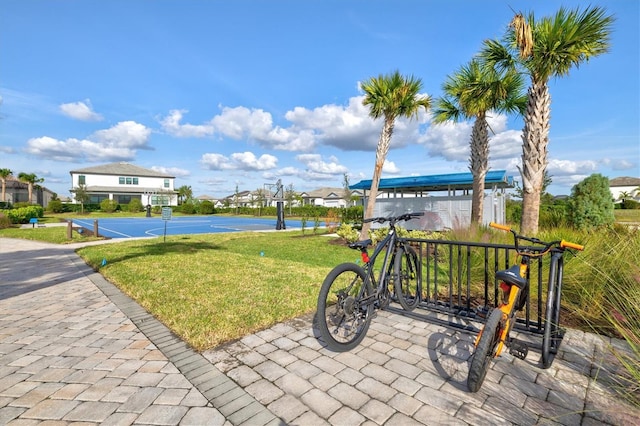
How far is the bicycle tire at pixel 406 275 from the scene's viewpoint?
362 cm

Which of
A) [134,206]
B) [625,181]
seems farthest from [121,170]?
[625,181]

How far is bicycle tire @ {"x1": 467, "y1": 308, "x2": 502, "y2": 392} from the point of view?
2137 millimetres

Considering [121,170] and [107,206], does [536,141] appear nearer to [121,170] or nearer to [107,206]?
[107,206]

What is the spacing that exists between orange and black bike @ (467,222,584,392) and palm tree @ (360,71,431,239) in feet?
27.2

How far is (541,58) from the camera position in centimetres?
729

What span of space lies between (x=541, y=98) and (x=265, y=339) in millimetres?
8788

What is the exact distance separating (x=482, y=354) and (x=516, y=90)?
12.8 metres

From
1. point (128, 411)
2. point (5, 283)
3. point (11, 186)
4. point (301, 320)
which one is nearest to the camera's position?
point (128, 411)

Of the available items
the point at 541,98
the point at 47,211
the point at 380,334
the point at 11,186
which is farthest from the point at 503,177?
the point at 11,186

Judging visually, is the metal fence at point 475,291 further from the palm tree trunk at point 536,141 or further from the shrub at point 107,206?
the shrub at point 107,206

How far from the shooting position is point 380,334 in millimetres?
3395

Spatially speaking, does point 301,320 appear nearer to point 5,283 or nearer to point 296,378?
point 296,378

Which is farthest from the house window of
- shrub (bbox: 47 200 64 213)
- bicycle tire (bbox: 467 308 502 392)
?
bicycle tire (bbox: 467 308 502 392)

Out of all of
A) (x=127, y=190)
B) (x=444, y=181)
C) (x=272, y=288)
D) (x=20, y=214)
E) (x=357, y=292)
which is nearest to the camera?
(x=357, y=292)
